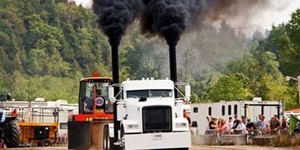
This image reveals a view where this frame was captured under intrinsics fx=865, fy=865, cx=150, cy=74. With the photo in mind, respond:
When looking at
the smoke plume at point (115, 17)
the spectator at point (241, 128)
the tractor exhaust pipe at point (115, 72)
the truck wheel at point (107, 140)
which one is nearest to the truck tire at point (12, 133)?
the smoke plume at point (115, 17)

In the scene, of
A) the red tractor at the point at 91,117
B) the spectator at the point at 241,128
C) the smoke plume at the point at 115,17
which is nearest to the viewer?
the smoke plume at the point at 115,17

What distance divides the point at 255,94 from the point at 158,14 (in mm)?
67847

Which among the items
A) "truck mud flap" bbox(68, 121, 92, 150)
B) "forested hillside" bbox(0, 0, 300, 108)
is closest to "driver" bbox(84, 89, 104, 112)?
"truck mud flap" bbox(68, 121, 92, 150)

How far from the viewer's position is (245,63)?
12094 centimetres

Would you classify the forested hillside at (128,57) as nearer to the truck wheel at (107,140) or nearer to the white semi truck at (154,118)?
the truck wheel at (107,140)

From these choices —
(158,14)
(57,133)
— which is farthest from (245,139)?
(57,133)

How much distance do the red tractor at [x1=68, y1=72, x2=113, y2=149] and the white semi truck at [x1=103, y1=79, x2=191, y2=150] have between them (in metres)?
3.69

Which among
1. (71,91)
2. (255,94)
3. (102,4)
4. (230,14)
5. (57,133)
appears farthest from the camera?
(71,91)

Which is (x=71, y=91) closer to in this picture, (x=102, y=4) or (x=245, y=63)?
(x=245, y=63)

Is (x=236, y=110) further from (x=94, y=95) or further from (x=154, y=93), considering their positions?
(x=154, y=93)

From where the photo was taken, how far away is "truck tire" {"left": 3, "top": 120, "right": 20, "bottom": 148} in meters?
36.9

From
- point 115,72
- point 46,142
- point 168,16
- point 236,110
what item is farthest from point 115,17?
point 236,110

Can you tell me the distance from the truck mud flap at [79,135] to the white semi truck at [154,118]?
233 inches

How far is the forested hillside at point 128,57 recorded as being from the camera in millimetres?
95875
